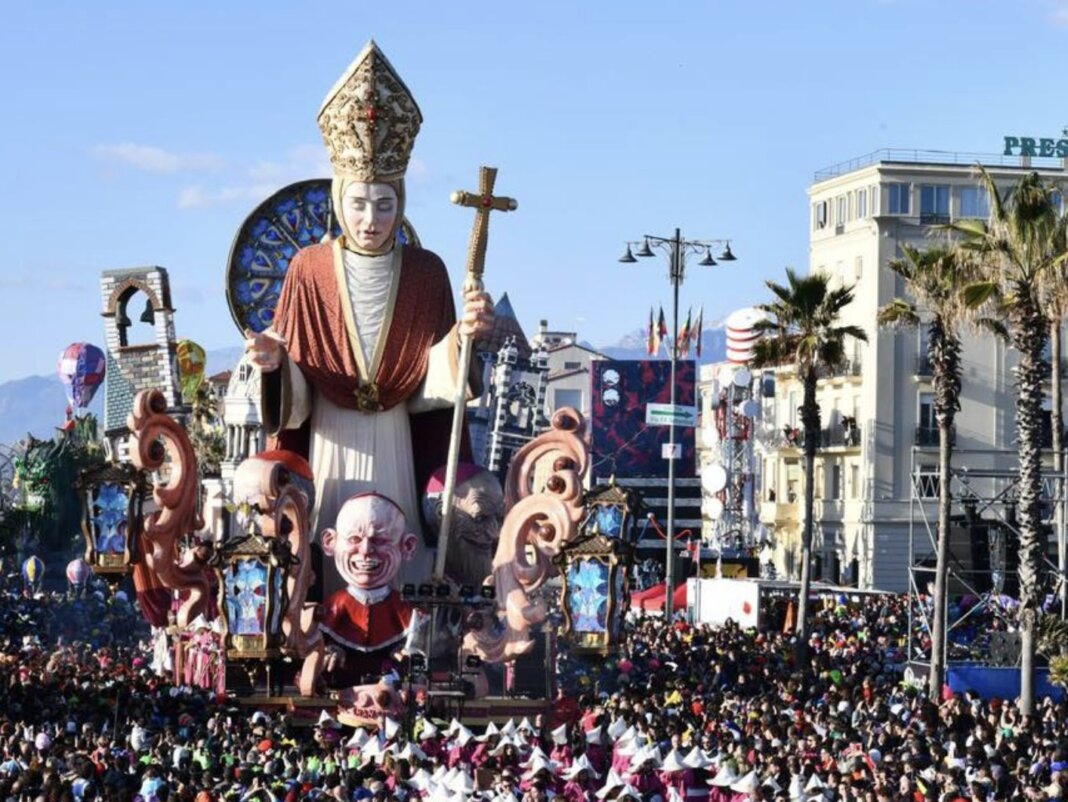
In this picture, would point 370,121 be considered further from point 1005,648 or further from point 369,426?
point 1005,648

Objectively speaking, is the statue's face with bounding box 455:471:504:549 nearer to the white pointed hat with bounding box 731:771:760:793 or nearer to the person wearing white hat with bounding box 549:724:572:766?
the person wearing white hat with bounding box 549:724:572:766

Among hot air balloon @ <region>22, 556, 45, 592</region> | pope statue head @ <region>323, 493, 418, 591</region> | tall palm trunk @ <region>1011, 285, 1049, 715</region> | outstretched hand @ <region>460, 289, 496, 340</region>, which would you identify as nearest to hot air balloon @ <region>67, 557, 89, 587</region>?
hot air balloon @ <region>22, 556, 45, 592</region>

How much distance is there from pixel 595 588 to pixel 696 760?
1266cm

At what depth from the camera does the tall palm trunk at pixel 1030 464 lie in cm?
3294

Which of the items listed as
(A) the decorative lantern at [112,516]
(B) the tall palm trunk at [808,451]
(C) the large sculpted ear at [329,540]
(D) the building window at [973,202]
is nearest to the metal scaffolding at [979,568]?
(B) the tall palm trunk at [808,451]

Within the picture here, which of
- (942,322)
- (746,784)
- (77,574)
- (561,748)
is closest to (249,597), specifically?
(561,748)

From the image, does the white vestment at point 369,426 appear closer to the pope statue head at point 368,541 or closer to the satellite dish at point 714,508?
the pope statue head at point 368,541

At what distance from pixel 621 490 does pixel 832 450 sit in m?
32.9

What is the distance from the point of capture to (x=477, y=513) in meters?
38.9

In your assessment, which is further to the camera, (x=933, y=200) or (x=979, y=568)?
(x=933, y=200)

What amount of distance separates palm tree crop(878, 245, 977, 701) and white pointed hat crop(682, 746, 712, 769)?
1096cm

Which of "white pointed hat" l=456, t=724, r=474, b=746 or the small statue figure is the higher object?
the small statue figure

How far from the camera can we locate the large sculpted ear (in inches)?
1496

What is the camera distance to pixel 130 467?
40.9 meters
